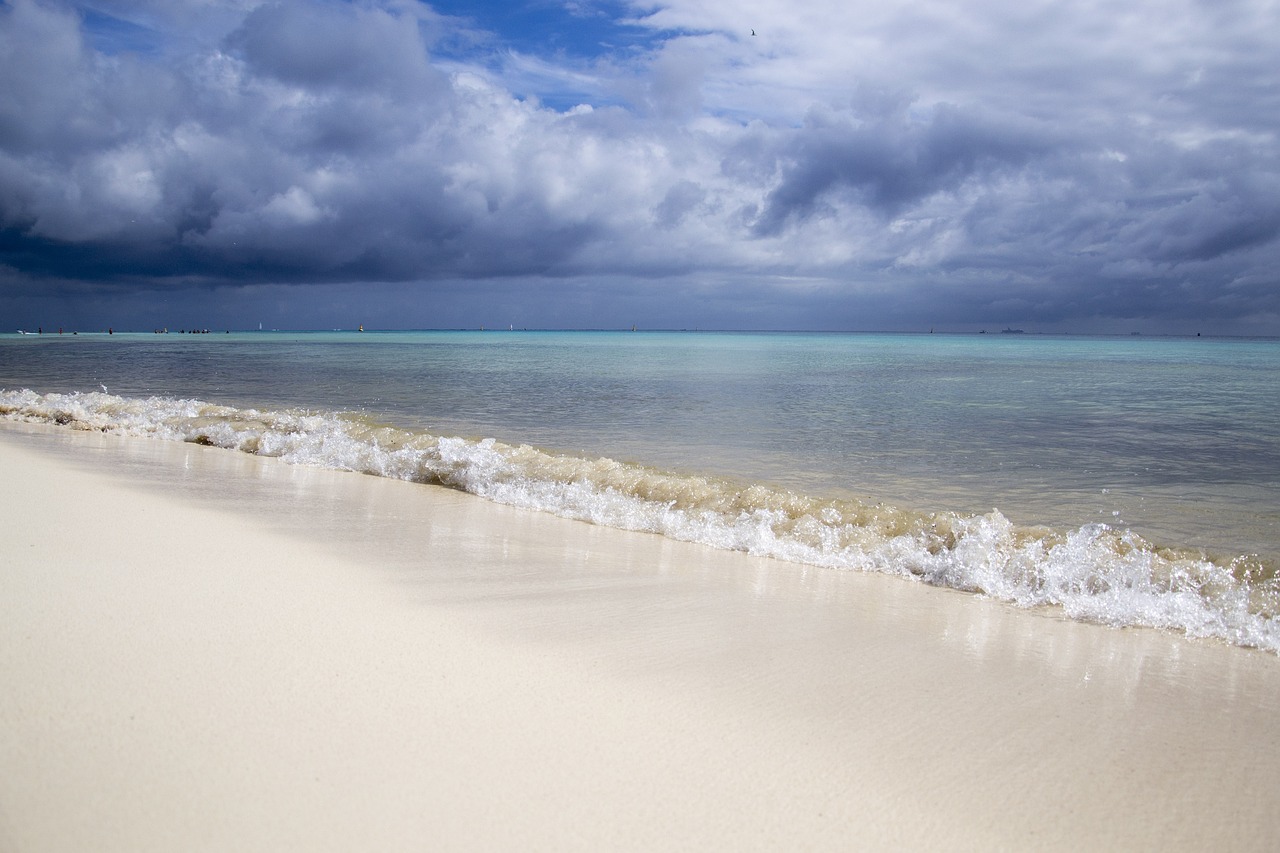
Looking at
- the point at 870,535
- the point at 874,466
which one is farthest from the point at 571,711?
the point at 874,466

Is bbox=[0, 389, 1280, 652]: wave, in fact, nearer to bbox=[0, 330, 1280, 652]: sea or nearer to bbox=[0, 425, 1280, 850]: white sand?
bbox=[0, 330, 1280, 652]: sea

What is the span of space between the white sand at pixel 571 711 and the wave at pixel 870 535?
0.34m

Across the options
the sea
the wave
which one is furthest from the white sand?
the sea

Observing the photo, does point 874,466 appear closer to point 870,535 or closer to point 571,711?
point 870,535

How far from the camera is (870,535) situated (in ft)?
21.4

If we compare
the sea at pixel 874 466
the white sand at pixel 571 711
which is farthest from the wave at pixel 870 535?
the white sand at pixel 571 711

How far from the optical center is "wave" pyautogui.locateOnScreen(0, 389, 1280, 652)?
4.88 m

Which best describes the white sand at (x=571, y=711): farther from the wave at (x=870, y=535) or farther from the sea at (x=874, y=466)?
the sea at (x=874, y=466)

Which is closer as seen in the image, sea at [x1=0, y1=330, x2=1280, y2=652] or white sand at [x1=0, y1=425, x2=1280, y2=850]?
white sand at [x1=0, y1=425, x2=1280, y2=850]

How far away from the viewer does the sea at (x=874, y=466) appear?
5480mm

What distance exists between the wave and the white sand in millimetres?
336

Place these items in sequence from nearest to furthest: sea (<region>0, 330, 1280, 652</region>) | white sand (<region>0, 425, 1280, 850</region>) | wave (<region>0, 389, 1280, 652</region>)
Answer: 1. white sand (<region>0, 425, 1280, 850</region>)
2. wave (<region>0, 389, 1280, 652</region>)
3. sea (<region>0, 330, 1280, 652</region>)

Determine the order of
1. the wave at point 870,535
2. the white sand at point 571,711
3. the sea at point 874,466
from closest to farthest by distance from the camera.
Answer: the white sand at point 571,711 < the wave at point 870,535 < the sea at point 874,466

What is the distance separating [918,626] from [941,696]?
109 cm
